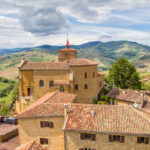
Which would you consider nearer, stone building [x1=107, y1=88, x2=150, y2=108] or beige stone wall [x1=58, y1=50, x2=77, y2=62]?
stone building [x1=107, y1=88, x2=150, y2=108]

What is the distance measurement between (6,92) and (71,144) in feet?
424

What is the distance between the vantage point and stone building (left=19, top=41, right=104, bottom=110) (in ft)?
128

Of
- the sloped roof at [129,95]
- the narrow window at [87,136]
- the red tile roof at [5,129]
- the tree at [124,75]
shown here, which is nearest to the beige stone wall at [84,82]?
the sloped roof at [129,95]

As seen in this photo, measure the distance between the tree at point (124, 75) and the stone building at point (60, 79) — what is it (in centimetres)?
1404

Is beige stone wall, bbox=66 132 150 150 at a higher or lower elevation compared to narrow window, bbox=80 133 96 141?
lower

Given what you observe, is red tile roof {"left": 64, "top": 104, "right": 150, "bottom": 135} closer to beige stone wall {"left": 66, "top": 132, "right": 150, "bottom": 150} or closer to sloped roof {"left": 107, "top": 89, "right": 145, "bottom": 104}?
beige stone wall {"left": 66, "top": 132, "right": 150, "bottom": 150}

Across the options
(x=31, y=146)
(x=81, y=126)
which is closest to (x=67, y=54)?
(x=81, y=126)

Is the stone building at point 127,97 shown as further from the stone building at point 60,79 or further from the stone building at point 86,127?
the stone building at point 86,127

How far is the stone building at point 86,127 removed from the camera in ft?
61.9

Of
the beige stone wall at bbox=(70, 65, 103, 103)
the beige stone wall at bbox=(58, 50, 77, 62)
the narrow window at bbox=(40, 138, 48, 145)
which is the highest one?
the beige stone wall at bbox=(58, 50, 77, 62)

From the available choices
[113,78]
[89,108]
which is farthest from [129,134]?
[113,78]

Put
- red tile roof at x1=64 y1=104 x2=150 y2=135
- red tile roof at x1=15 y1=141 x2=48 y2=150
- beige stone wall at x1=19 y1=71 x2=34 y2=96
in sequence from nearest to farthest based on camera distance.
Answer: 1. red tile roof at x1=64 y1=104 x2=150 y2=135
2. red tile roof at x1=15 y1=141 x2=48 y2=150
3. beige stone wall at x1=19 y1=71 x2=34 y2=96

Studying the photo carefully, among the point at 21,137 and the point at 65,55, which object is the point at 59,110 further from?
the point at 65,55

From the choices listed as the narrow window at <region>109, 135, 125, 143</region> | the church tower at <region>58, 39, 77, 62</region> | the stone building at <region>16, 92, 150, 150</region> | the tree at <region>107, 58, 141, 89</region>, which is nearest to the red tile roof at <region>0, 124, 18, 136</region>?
the stone building at <region>16, 92, 150, 150</region>
